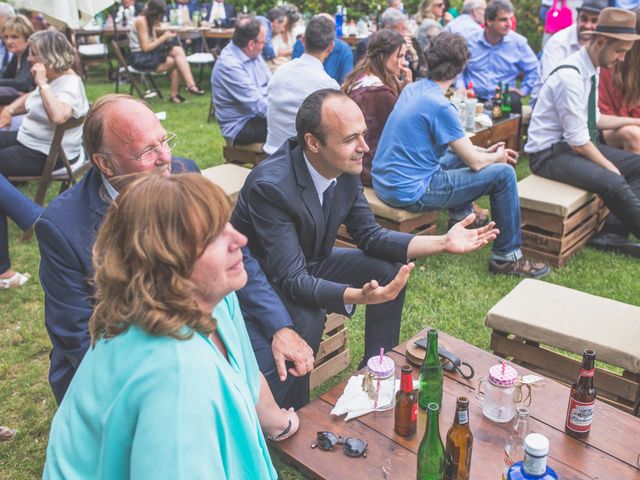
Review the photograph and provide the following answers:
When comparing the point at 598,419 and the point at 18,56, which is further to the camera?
the point at 18,56

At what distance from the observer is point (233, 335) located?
1.80 meters

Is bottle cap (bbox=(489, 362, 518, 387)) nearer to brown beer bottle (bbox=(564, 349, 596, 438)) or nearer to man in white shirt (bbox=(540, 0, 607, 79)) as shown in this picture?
brown beer bottle (bbox=(564, 349, 596, 438))

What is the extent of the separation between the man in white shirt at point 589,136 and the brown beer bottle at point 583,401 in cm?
296

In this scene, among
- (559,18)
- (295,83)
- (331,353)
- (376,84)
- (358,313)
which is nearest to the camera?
(331,353)

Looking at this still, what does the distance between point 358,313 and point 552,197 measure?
5.61 ft

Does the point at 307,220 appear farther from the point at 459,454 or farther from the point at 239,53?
the point at 239,53

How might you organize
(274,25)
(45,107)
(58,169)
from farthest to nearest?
(274,25) → (58,169) → (45,107)

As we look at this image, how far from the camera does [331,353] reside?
11.2 feet

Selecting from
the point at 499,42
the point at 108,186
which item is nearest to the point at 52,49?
the point at 108,186

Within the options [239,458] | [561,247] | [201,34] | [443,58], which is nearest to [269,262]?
[239,458]

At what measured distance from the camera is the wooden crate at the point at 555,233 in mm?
4570

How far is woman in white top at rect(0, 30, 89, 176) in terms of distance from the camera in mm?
4926

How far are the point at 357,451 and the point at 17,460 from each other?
1.77 metres

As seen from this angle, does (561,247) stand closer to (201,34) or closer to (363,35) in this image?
(363,35)
